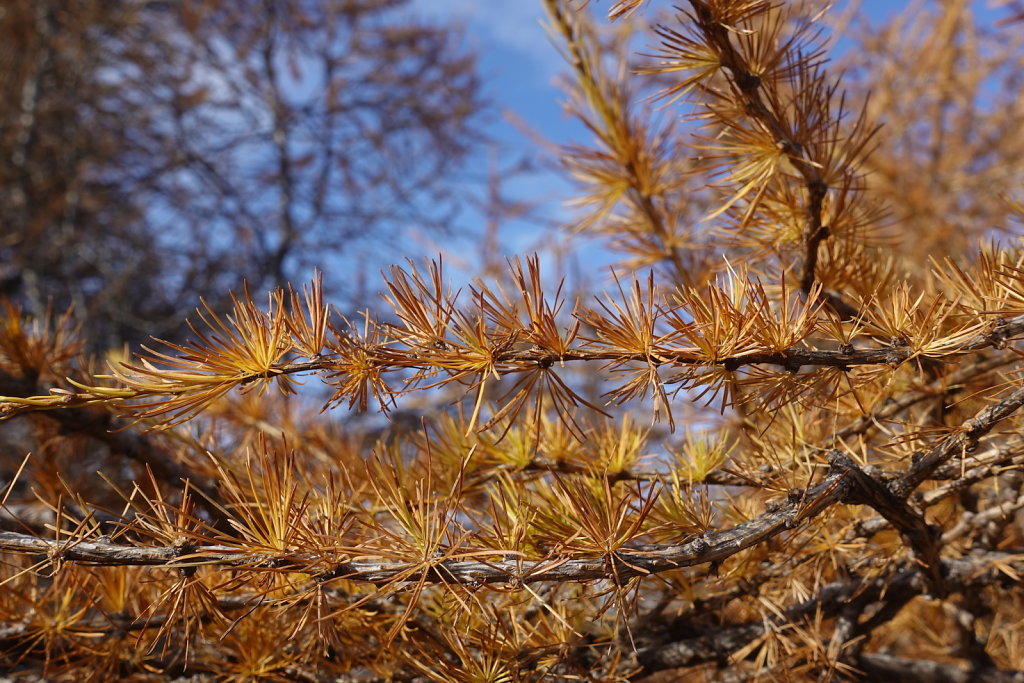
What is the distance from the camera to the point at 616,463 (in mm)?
614

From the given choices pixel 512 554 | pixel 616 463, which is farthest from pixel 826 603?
pixel 512 554

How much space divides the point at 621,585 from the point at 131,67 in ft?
Answer: 12.9

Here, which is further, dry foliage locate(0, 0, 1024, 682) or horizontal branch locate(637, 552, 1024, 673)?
horizontal branch locate(637, 552, 1024, 673)

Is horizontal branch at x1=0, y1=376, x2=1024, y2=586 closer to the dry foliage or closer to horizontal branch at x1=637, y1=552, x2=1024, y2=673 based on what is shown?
the dry foliage

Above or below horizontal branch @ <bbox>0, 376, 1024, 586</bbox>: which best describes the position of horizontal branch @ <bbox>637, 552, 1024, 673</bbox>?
below

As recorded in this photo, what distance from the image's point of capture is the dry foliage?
0.44m

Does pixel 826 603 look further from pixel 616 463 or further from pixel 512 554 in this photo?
pixel 512 554

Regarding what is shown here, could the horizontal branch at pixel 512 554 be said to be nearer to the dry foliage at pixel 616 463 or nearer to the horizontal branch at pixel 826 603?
the dry foliage at pixel 616 463

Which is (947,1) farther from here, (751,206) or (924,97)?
(751,206)

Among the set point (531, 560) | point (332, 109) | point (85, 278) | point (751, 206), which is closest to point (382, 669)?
point (531, 560)

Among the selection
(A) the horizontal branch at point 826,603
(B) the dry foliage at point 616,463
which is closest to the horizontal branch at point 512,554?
(B) the dry foliage at point 616,463

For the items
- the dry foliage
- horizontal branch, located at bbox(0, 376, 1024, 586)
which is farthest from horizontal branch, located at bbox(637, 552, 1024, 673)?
horizontal branch, located at bbox(0, 376, 1024, 586)

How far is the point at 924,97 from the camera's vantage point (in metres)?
2.96

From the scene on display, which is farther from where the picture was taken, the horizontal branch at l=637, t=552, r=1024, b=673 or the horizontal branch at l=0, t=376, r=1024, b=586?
the horizontal branch at l=637, t=552, r=1024, b=673
